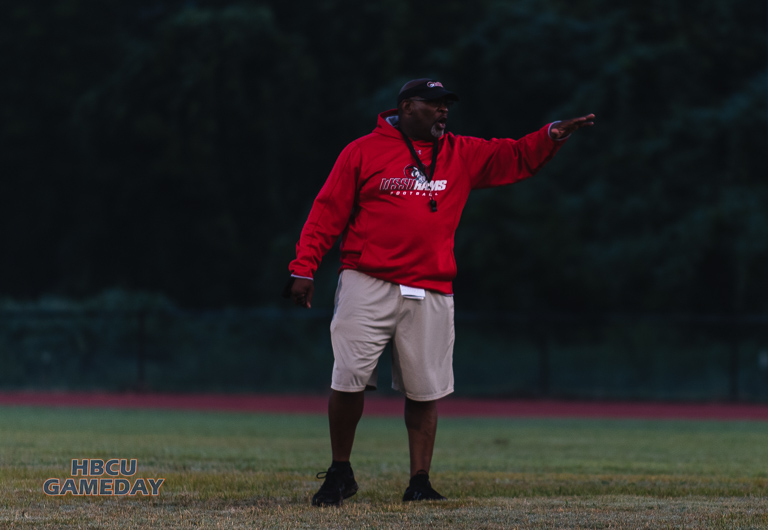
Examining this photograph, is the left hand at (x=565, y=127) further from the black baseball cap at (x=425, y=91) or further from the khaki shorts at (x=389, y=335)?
the khaki shorts at (x=389, y=335)

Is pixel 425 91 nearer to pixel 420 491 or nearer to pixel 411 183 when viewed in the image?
pixel 411 183

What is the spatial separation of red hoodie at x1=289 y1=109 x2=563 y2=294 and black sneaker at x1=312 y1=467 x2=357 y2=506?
3.17ft

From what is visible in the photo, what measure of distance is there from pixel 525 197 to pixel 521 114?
5.70 meters

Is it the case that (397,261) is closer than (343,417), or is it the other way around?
(397,261)

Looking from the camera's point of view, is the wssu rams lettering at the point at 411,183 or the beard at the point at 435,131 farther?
the beard at the point at 435,131

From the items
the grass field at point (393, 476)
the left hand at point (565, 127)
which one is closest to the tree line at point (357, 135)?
the grass field at point (393, 476)

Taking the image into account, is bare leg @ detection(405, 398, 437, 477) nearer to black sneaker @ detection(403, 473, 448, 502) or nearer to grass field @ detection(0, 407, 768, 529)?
black sneaker @ detection(403, 473, 448, 502)

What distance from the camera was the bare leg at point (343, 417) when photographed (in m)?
5.64

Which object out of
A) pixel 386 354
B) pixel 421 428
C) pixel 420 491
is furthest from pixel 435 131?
pixel 386 354

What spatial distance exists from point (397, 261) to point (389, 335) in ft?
1.24

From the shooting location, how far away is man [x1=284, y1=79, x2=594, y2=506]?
552 cm

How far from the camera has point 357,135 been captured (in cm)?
→ 3544

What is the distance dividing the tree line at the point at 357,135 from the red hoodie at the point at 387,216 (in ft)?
68.1

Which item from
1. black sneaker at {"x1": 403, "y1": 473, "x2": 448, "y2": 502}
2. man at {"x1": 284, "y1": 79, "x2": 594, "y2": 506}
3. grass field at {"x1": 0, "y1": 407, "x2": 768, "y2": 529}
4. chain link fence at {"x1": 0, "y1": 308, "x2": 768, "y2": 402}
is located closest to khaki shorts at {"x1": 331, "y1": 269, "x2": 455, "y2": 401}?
man at {"x1": 284, "y1": 79, "x2": 594, "y2": 506}
